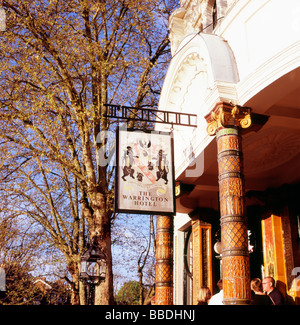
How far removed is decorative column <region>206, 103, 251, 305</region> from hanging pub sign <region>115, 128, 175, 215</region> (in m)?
1.23

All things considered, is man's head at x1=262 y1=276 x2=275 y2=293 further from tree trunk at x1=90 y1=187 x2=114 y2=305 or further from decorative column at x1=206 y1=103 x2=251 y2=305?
tree trunk at x1=90 y1=187 x2=114 y2=305

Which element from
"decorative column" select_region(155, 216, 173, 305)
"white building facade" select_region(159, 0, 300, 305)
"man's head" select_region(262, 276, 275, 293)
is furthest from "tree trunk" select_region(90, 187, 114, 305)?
"man's head" select_region(262, 276, 275, 293)

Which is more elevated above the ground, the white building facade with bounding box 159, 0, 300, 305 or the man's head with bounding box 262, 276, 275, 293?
the white building facade with bounding box 159, 0, 300, 305

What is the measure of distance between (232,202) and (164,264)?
3.94m

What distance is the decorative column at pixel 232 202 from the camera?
21.9ft

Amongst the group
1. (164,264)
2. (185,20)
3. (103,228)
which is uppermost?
(185,20)

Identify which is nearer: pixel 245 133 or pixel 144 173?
pixel 245 133

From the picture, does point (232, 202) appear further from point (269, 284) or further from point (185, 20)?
point (185, 20)

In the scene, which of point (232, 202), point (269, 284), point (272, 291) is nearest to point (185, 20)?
point (232, 202)

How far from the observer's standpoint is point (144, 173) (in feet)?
27.7

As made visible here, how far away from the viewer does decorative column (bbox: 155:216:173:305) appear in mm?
10164

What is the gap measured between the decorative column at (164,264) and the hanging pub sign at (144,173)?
2.57 meters
